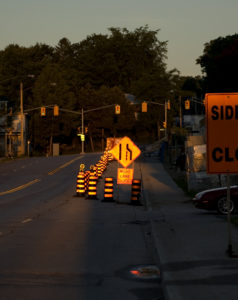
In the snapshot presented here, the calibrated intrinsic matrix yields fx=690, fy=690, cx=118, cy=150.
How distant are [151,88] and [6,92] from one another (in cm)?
2848

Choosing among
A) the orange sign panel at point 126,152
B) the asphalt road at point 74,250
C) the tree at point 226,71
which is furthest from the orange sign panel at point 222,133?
the tree at point 226,71

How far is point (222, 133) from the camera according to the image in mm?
12594

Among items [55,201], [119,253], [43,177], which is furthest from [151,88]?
[119,253]

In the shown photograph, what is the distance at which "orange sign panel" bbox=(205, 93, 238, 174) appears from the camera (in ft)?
41.1

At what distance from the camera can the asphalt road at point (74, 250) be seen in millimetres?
9953

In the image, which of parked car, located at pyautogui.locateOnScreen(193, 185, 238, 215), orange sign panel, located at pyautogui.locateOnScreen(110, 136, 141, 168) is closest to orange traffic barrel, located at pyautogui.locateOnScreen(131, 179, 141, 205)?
orange sign panel, located at pyautogui.locateOnScreen(110, 136, 141, 168)

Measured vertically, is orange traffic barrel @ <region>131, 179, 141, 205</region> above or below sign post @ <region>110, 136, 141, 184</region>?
below

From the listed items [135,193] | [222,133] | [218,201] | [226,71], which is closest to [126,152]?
[135,193]

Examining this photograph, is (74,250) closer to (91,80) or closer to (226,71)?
(226,71)

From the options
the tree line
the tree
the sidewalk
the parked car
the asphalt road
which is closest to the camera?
the sidewalk

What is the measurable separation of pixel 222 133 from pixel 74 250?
3.99 metres

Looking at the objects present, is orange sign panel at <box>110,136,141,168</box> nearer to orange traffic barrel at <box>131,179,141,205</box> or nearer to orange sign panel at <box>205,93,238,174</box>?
orange traffic barrel at <box>131,179,141,205</box>

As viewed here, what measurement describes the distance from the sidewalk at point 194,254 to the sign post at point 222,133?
1.02 meters

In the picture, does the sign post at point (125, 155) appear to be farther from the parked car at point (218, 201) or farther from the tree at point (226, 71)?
the tree at point (226, 71)
